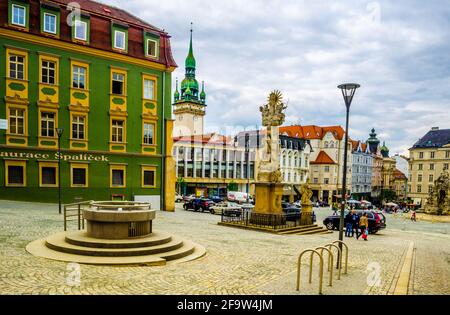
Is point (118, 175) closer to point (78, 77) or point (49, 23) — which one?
point (78, 77)

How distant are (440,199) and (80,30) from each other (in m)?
47.2

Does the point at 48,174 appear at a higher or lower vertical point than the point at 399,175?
higher

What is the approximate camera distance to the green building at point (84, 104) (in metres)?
24.6

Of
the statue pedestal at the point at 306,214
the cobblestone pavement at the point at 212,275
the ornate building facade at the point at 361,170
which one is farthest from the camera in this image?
the ornate building facade at the point at 361,170

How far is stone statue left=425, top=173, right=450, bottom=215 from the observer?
156ft

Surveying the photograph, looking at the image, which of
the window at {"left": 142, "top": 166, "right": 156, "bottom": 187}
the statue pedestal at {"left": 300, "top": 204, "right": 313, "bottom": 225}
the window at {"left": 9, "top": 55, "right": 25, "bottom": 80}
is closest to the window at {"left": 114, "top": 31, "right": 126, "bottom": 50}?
the window at {"left": 9, "top": 55, "right": 25, "bottom": 80}

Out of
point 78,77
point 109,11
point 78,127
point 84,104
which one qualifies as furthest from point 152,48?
point 78,127

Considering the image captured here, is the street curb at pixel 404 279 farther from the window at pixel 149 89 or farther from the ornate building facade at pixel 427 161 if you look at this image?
the ornate building facade at pixel 427 161

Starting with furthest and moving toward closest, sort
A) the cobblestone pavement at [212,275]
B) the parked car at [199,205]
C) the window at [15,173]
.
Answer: the parked car at [199,205] < the window at [15,173] < the cobblestone pavement at [212,275]

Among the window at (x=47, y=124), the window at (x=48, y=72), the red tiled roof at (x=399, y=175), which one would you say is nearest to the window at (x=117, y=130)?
the window at (x=47, y=124)

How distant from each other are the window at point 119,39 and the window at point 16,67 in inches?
272

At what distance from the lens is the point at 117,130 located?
28891mm

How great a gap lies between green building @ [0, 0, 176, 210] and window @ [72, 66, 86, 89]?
63 millimetres
